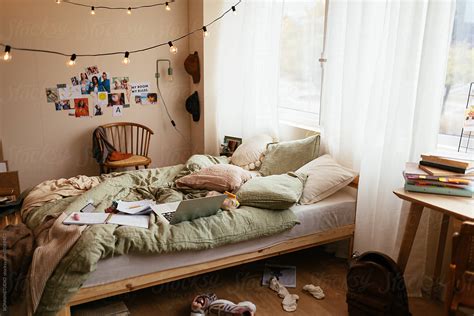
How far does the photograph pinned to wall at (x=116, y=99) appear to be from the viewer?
4348mm

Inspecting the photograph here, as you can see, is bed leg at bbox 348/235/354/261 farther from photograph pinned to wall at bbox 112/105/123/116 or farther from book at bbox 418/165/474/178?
photograph pinned to wall at bbox 112/105/123/116

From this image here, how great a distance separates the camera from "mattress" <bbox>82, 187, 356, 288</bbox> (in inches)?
81.4

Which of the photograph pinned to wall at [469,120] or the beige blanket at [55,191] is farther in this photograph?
the beige blanket at [55,191]

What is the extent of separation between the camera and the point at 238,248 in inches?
95.4

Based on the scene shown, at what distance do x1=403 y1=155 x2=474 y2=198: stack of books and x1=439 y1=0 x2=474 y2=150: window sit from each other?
340mm

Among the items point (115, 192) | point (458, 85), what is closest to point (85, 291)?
point (115, 192)

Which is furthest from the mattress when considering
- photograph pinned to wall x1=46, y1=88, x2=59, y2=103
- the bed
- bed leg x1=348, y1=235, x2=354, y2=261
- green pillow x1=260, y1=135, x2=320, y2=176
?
photograph pinned to wall x1=46, y1=88, x2=59, y2=103

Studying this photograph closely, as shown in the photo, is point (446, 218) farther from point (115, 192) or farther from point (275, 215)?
point (115, 192)

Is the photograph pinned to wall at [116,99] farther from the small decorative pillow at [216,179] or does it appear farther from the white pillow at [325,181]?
the white pillow at [325,181]

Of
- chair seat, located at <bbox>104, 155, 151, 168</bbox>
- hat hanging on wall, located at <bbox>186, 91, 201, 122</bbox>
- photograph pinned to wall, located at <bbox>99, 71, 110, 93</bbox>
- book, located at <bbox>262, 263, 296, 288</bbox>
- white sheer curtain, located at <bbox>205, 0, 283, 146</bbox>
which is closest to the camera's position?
book, located at <bbox>262, 263, 296, 288</bbox>

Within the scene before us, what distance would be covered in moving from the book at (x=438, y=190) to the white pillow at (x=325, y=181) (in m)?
0.65

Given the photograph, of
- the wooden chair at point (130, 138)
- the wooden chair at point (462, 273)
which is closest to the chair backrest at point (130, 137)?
the wooden chair at point (130, 138)

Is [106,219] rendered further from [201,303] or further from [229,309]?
[229,309]

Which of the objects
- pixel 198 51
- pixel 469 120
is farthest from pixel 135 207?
pixel 198 51
